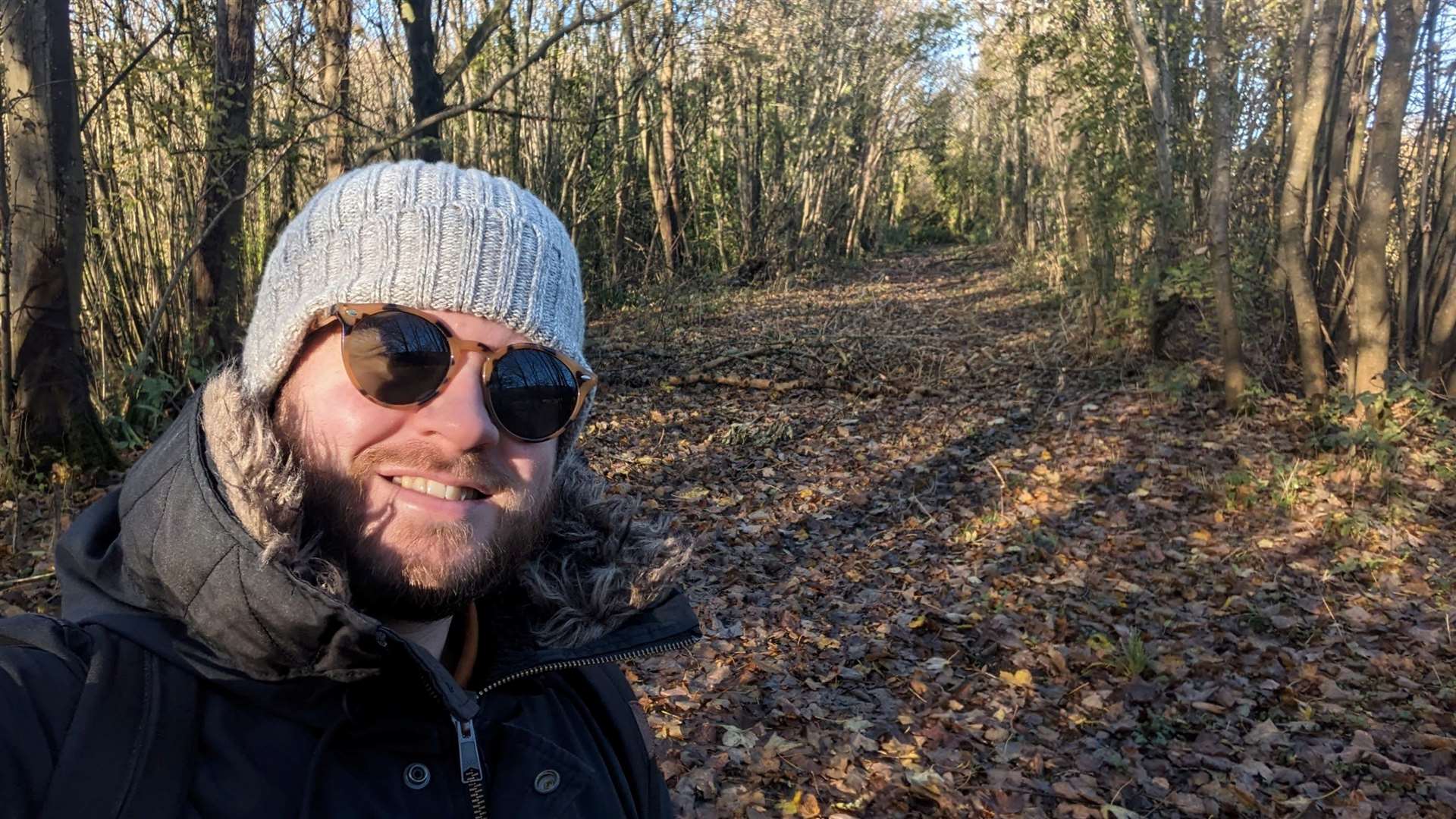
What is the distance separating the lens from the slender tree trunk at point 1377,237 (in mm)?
7504

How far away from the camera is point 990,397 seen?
33.3 feet

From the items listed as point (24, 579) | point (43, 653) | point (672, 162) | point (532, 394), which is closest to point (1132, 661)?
point (532, 394)

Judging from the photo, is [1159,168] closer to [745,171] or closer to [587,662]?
[587,662]

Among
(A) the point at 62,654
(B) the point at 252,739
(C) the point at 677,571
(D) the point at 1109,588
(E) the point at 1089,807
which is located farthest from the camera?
(D) the point at 1109,588

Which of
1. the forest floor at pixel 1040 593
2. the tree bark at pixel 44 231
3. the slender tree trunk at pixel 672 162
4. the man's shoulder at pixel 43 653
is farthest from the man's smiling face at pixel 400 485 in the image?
the slender tree trunk at pixel 672 162

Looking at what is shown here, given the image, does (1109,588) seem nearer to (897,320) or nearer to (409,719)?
(409,719)

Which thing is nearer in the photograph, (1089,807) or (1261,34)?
(1089,807)

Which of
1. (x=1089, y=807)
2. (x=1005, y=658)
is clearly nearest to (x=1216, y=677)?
(x=1005, y=658)

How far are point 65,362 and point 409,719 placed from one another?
6.00 metres

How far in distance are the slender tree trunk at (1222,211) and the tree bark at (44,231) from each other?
8.37 m

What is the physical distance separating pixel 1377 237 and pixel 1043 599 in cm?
474

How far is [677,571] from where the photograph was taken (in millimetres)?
1815

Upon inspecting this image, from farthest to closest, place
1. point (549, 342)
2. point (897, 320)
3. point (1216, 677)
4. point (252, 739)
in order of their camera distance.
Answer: point (897, 320) → point (1216, 677) → point (549, 342) → point (252, 739)

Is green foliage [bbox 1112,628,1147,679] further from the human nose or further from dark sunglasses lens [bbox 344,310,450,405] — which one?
dark sunglasses lens [bbox 344,310,450,405]
